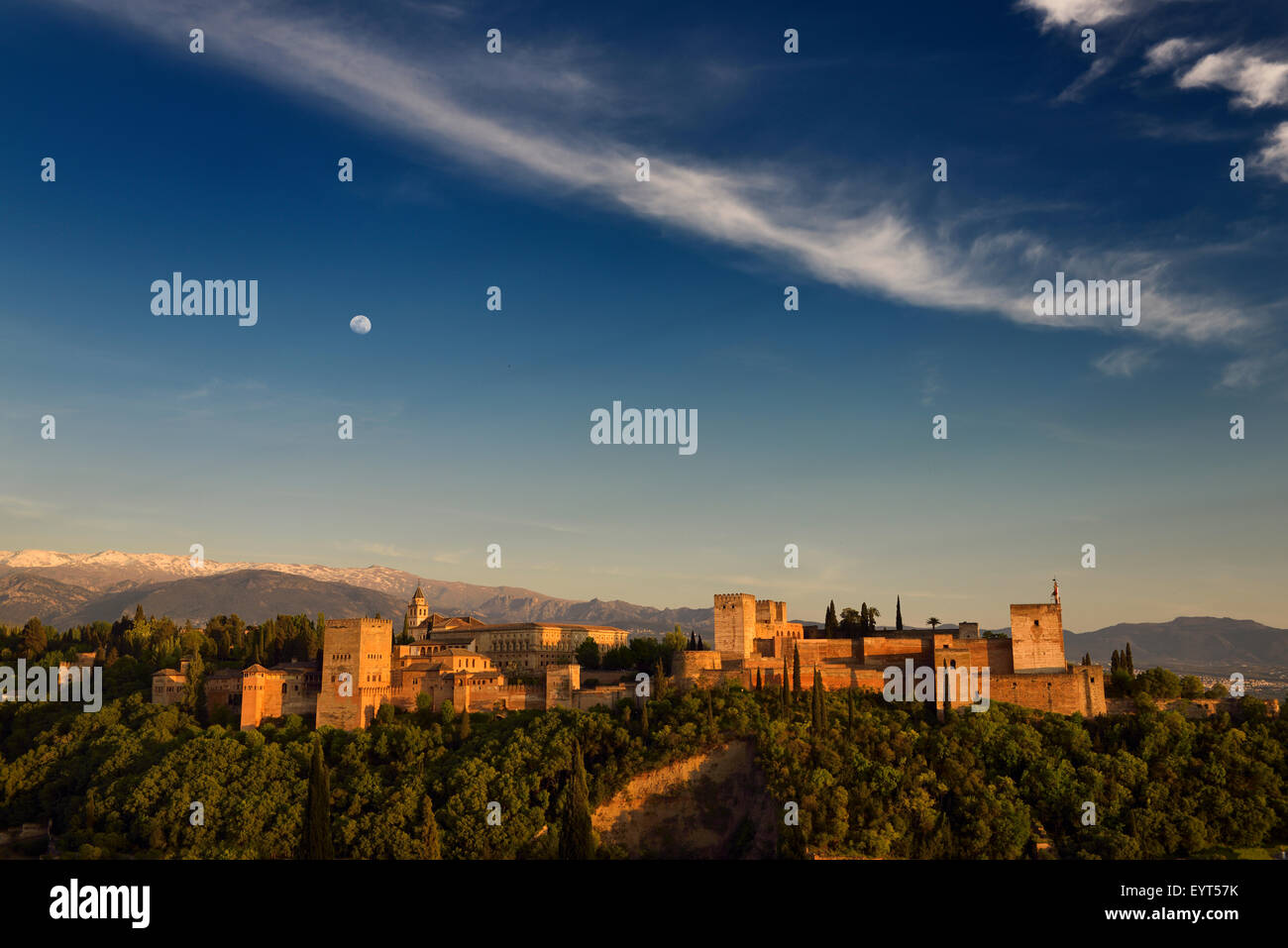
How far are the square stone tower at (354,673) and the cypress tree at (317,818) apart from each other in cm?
2111

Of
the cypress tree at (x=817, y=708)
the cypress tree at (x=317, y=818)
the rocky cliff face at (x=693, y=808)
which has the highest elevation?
the cypress tree at (x=817, y=708)

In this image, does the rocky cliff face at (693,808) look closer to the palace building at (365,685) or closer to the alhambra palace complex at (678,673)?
the alhambra palace complex at (678,673)

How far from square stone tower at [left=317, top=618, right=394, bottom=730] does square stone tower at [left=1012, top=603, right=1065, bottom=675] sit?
45.2 meters

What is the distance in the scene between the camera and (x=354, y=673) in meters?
75.1

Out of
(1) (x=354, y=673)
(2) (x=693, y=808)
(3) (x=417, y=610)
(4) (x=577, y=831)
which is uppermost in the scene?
(3) (x=417, y=610)

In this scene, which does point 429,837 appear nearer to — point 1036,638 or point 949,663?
point 949,663

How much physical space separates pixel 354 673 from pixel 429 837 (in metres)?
17.4

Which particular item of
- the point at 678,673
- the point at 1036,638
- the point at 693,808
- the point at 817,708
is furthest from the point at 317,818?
the point at 1036,638

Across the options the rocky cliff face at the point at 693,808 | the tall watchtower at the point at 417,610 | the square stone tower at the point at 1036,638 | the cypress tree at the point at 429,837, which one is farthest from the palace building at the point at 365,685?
the tall watchtower at the point at 417,610

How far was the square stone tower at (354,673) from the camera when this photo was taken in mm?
73750

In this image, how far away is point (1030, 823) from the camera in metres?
62.0

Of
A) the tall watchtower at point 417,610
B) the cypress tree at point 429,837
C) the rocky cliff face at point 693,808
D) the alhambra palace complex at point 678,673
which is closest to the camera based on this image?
the cypress tree at point 429,837

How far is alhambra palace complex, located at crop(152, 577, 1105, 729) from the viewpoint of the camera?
7281 centimetres
